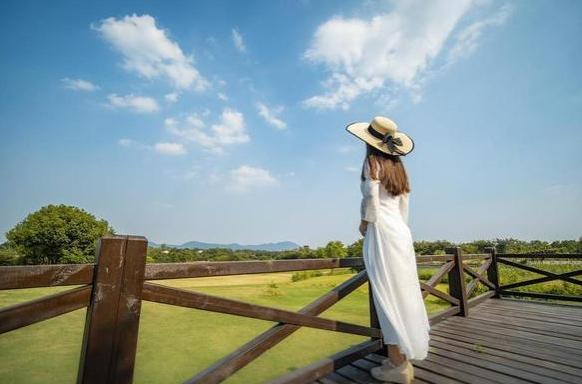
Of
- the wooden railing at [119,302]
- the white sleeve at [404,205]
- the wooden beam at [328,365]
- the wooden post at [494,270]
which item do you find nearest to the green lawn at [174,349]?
the wooden beam at [328,365]

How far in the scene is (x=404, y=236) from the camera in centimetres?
239

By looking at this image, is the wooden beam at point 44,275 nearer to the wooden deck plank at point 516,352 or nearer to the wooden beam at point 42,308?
the wooden beam at point 42,308

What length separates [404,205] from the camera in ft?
8.73

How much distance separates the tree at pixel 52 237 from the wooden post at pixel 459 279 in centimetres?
4490

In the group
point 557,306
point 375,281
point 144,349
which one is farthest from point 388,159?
point 144,349

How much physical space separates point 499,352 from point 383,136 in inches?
102

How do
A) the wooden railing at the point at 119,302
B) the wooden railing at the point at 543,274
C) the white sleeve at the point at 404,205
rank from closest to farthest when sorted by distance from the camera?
the wooden railing at the point at 119,302 → the white sleeve at the point at 404,205 → the wooden railing at the point at 543,274

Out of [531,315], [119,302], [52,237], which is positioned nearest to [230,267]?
[119,302]

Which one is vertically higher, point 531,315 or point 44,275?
point 44,275

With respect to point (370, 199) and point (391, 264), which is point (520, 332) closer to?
point (391, 264)

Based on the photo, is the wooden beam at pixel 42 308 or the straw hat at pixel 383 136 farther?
the straw hat at pixel 383 136

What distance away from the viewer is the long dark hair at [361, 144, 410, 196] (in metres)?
2.42

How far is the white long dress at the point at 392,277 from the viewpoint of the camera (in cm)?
226

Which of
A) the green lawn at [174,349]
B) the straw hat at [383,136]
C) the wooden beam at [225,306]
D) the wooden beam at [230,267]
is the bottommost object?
the green lawn at [174,349]
